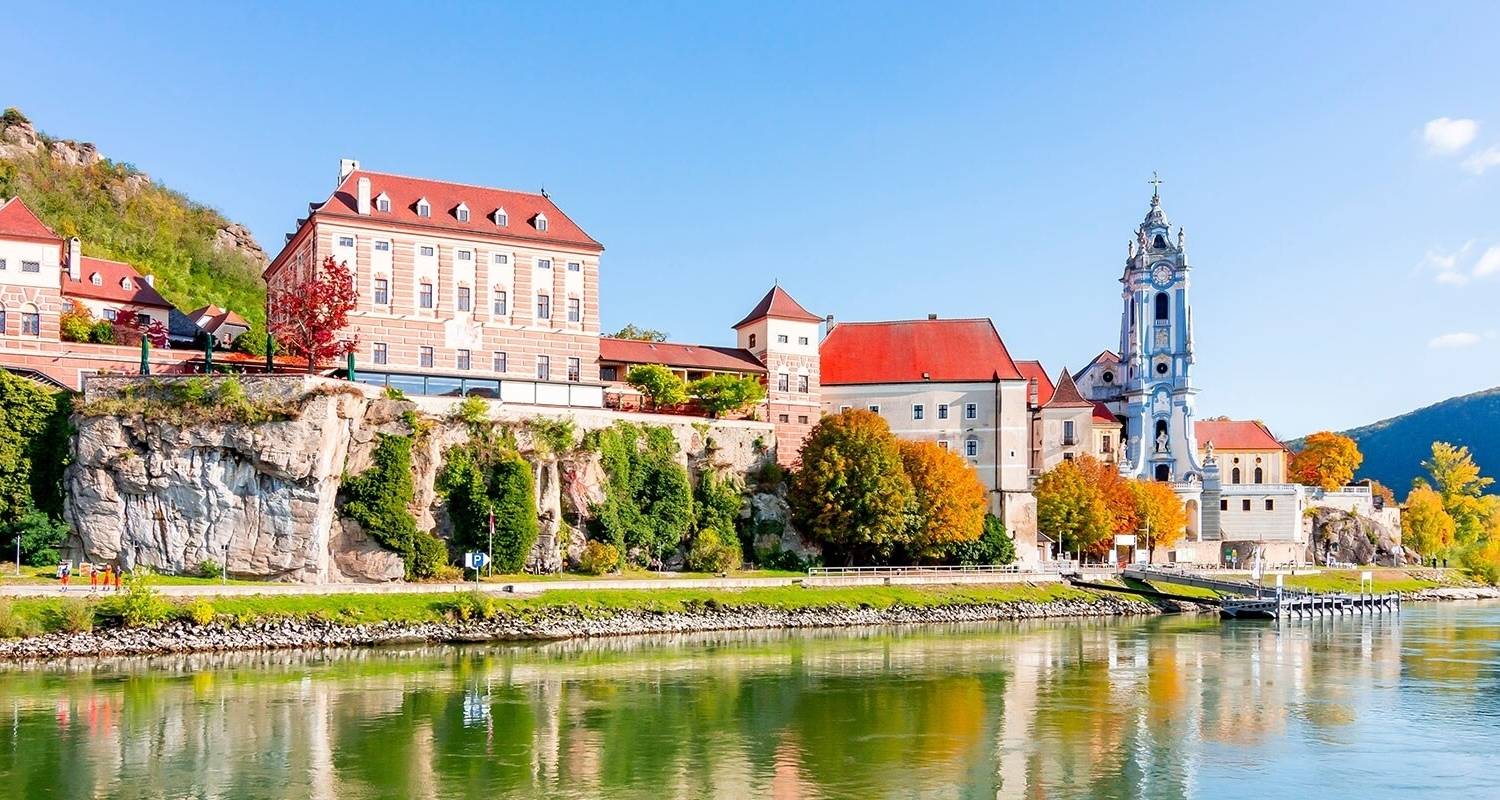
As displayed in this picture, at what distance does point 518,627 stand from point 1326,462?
85.9 metres

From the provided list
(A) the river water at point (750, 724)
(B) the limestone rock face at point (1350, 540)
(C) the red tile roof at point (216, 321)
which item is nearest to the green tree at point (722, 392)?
(A) the river water at point (750, 724)

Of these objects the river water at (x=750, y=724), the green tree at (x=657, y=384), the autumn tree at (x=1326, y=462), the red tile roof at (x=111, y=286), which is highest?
the red tile roof at (x=111, y=286)

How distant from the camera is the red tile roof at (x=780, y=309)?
71125mm

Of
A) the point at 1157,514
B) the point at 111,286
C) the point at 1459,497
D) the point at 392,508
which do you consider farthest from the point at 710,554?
the point at 1459,497

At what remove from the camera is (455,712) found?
32.5 meters

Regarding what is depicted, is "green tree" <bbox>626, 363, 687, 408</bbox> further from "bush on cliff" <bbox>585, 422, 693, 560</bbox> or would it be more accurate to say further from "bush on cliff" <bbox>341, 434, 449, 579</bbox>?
"bush on cliff" <bbox>341, 434, 449, 579</bbox>

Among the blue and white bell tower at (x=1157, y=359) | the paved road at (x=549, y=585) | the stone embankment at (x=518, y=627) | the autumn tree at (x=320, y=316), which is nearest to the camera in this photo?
the stone embankment at (x=518, y=627)

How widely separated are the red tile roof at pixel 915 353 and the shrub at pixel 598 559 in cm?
2195

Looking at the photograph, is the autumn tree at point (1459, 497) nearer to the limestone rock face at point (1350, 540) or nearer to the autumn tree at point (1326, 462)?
the autumn tree at point (1326, 462)

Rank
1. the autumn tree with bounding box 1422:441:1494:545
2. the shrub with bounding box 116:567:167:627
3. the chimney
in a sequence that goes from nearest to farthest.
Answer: the shrub with bounding box 116:567:167:627
the chimney
the autumn tree with bounding box 1422:441:1494:545

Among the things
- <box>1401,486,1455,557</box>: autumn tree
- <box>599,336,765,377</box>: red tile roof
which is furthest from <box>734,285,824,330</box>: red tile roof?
<box>1401,486,1455,557</box>: autumn tree

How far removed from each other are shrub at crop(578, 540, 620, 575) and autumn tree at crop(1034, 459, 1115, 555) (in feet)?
99.0

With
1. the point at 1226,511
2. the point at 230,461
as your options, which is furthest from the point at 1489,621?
the point at 230,461

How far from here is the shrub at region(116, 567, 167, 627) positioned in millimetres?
41188
